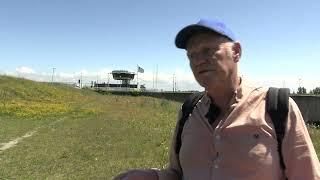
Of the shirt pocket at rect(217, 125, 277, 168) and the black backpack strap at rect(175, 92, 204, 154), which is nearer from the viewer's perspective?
the shirt pocket at rect(217, 125, 277, 168)

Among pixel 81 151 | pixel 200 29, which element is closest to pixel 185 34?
pixel 200 29

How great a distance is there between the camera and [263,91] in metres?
2.74

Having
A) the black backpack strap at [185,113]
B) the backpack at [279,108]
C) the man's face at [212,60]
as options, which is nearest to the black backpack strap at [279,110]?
the backpack at [279,108]

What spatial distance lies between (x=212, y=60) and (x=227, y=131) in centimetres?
37

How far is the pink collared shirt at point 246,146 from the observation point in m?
2.53

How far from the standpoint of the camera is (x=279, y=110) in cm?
257

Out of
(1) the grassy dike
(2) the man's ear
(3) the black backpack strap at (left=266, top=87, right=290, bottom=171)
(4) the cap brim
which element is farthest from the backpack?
(1) the grassy dike

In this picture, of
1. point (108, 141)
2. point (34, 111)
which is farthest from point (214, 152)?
point (34, 111)

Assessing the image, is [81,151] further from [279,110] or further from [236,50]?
[279,110]

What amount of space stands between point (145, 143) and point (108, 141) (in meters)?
1.87

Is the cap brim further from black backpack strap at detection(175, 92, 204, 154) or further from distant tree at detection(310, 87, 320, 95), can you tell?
distant tree at detection(310, 87, 320, 95)

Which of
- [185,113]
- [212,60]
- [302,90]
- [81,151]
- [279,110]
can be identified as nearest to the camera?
[279,110]

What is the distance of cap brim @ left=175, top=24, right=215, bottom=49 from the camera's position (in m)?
2.75

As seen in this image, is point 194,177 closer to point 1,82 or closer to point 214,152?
point 214,152
